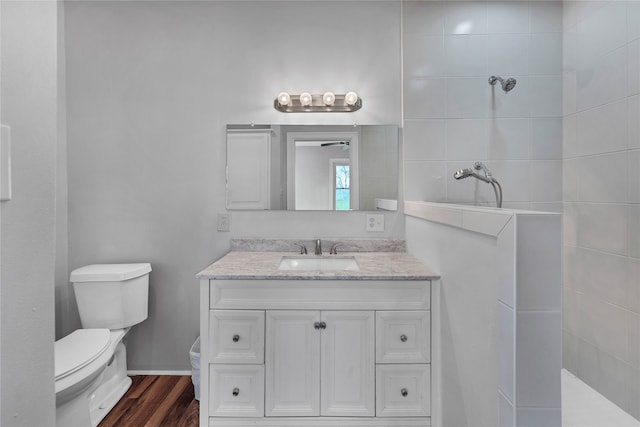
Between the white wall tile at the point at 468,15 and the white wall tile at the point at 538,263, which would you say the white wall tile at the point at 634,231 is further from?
the white wall tile at the point at 468,15

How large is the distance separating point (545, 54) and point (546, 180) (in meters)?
0.77

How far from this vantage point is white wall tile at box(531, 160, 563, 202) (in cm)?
206

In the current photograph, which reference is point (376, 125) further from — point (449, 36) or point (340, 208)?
point (449, 36)

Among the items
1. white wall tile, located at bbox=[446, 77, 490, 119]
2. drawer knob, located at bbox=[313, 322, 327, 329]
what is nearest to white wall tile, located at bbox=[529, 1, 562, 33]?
white wall tile, located at bbox=[446, 77, 490, 119]

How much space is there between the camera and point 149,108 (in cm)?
216

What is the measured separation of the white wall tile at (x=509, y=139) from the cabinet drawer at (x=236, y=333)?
5.65ft

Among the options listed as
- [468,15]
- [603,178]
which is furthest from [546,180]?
[468,15]

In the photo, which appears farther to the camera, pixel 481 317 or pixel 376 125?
pixel 376 125

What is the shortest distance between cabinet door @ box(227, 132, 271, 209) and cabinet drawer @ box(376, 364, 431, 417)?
1.20 metres

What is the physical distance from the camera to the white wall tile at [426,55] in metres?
2.11

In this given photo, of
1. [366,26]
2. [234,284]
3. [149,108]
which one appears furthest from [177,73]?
[234,284]

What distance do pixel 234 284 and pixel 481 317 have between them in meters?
1.04

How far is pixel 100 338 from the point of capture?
67.6 inches

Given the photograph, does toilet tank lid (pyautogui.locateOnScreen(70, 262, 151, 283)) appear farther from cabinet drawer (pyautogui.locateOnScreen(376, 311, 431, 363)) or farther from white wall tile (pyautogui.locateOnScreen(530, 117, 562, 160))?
white wall tile (pyautogui.locateOnScreen(530, 117, 562, 160))
